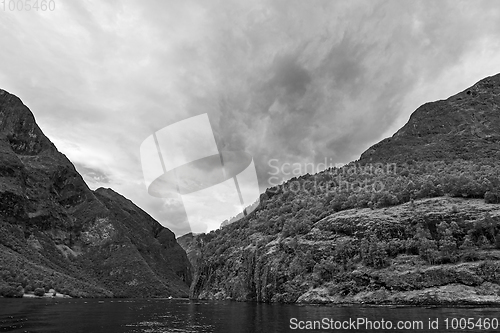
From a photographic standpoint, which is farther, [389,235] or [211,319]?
[389,235]

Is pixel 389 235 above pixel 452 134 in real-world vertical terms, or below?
below

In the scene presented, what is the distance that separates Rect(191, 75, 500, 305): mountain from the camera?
81.1 metres

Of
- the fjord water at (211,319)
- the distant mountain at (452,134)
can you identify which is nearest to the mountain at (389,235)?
the distant mountain at (452,134)

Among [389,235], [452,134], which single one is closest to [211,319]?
[389,235]

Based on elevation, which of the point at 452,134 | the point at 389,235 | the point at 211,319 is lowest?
the point at 211,319

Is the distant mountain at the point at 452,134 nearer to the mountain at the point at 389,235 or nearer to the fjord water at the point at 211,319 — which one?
the mountain at the point at 389,235

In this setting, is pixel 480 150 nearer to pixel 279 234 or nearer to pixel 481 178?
pixel 481 178

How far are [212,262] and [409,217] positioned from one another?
108390mm

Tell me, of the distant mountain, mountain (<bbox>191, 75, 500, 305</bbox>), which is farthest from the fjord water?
the distant mountain

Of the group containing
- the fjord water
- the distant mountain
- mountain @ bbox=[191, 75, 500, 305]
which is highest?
the distant mountain

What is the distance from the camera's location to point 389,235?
94.7m

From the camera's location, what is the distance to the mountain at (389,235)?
81125mm

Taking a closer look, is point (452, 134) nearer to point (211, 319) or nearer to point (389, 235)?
point (389, 235)

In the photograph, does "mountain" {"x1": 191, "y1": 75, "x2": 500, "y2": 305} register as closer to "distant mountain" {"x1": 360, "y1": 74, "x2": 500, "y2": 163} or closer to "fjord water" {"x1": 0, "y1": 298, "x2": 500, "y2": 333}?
"distant mountain" {"x1": 360, "y1": 74, "x2": 500, "y2": 163}
